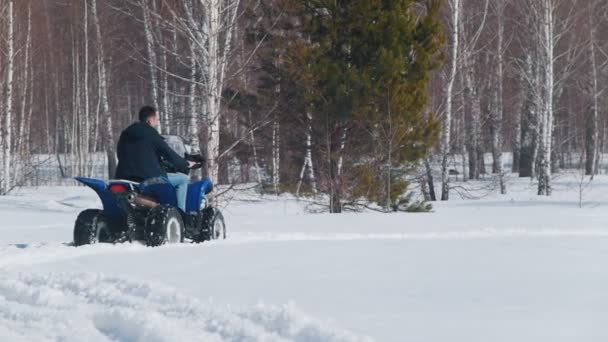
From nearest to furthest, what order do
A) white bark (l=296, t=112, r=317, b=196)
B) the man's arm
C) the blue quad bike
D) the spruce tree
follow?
the blue quad bike, the man's arm, the spruce tree, white bark (l=296, t=112, r=317, b=196)

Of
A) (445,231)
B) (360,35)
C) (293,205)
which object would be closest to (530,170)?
(293,205)

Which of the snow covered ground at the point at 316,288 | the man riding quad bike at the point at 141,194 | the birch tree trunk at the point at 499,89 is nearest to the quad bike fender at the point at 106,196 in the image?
the man riding quad bike at the point at 141,194

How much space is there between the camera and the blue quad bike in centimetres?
1106

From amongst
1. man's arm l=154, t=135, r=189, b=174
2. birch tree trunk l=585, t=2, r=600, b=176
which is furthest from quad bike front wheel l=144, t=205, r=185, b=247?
birch tree trunk l=585, t=2, r=600, b=176

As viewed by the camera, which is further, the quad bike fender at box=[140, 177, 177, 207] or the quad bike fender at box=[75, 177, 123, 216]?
the quad bike fender at box=[140, 177, 177, 207]

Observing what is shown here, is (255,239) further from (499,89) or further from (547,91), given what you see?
(499,89)

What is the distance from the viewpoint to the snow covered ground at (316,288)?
632 cm

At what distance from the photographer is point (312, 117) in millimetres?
21250

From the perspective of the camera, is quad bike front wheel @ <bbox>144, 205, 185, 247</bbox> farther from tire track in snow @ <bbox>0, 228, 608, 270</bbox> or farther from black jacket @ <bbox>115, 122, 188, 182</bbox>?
black jacket @ <bbox>115, 122, 188, 182</bbox>

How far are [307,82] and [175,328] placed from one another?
48.9 ft

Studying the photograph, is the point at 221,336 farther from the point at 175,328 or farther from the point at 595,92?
the point at 595,92

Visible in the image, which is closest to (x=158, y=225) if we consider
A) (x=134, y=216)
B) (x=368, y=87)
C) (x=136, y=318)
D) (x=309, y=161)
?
(x=134, y=216)

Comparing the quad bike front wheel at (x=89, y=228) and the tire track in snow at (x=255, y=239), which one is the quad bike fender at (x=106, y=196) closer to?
the quad bike front wheel at (x=89, y=228)

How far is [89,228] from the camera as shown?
1107cm
